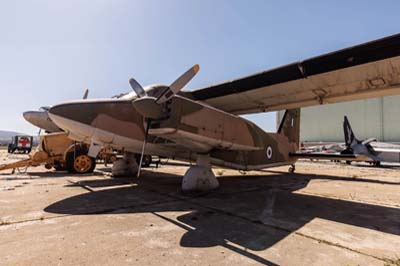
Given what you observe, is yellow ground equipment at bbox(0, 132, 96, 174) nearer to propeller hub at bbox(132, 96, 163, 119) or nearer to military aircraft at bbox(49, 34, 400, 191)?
military aircraft at bbox(49, 34, 400, 191)

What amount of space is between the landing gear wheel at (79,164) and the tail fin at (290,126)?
37.1ft

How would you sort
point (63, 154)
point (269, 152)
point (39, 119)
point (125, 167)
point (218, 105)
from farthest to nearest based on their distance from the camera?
point (39, 119), point (63, 154), point (269, 152), point (125, 167), point (218, 105)

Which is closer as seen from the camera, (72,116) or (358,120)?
(72,116)

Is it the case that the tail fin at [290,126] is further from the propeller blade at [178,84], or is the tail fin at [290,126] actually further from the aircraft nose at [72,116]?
the aircraft nose at [72,116]

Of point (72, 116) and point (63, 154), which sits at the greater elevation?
point (72, 116)

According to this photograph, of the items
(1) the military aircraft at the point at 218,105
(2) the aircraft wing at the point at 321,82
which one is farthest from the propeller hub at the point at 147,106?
(2) the aircraft wing at the point at 321,82

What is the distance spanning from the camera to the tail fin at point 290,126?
1567 cm

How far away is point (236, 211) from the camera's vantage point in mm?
5953

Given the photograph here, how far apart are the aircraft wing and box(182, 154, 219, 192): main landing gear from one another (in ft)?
8.40

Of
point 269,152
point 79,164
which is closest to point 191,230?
point 269,152

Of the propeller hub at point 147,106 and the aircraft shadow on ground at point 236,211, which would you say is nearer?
the aircraft shadow on ground at point 236,211

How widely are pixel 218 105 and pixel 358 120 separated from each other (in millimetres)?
75226

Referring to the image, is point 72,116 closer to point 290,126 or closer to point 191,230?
point 191,230

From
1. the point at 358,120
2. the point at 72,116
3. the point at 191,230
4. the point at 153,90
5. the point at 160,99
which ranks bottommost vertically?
the point at 191,230
